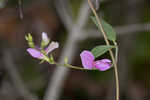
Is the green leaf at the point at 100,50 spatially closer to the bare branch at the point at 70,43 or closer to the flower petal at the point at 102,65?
the flower petal at the point at 102,65

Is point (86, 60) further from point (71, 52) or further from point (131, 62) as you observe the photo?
point (131, 62)

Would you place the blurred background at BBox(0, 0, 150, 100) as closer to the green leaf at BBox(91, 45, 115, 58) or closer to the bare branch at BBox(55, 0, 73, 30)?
the bare branch at BBox(55, 0, 73, 30)

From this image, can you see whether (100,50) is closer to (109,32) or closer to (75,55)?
(109,32)

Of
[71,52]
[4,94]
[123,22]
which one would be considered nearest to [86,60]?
[71,52]

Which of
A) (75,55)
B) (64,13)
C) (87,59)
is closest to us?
(87,59)

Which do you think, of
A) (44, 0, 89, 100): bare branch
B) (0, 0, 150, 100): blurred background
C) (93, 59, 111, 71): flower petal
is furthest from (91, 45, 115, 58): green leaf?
(0, 0, 150, 100): blurred background

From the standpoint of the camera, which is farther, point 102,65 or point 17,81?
point 17,81

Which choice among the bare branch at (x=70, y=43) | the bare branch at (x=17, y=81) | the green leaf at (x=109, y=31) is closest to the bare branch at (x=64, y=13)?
the bare branch at (x=70, y=43)

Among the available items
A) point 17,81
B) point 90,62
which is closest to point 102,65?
point 90,62

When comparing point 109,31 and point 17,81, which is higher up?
point 109,31
